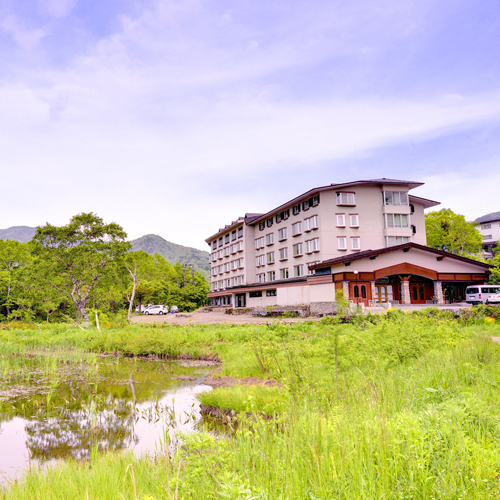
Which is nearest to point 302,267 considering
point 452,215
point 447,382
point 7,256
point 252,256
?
point 252,256

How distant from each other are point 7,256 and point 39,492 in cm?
5443

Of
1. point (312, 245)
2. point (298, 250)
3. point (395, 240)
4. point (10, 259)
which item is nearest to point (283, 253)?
point (298, 250)

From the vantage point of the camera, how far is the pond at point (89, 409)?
711 cm

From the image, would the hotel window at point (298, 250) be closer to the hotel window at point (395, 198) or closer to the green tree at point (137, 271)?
the hotel window at point (395, 198)

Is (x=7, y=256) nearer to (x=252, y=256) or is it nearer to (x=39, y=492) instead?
(x=252, y=256)

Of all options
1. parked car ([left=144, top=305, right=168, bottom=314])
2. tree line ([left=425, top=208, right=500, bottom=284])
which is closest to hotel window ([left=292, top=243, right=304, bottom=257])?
tree line ([left=425, top=208, right=500, bottom=284])

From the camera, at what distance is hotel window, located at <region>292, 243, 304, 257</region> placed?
48.1 m

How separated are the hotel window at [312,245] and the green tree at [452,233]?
79.5 ft

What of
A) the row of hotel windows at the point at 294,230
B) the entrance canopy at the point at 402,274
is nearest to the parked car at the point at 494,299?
the entrance canopy at the point at 402,274

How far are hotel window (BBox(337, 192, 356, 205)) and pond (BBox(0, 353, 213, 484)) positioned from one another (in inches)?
1288

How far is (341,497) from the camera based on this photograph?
3.13 meters

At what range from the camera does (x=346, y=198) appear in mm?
45250

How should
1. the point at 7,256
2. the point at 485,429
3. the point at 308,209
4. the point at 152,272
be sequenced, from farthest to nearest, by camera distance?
1. the point at 152,272
2. the point at 7,256
3. the point at 308,209
4. the point at 485,429

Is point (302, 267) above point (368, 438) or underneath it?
above
